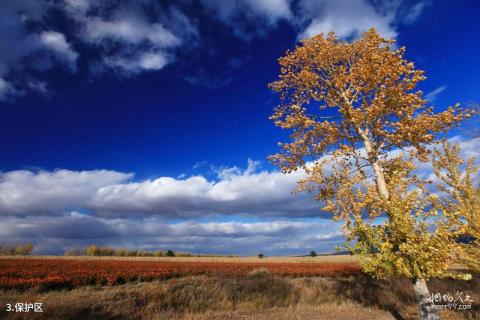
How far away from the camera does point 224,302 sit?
1488 cm

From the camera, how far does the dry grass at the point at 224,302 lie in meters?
11.0

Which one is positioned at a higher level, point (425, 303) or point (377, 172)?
point (377, 172)

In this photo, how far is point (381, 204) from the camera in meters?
10.4

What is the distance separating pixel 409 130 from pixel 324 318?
8.20m

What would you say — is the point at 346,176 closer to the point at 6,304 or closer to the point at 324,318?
the point at 324,318

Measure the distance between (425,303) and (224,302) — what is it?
8.63 meters

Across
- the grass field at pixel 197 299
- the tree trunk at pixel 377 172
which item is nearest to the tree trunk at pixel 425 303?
the grass field at pixel 197 299

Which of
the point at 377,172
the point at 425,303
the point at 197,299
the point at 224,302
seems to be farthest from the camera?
the point at 224,302

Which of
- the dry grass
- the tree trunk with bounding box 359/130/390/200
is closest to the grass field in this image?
the dry grass

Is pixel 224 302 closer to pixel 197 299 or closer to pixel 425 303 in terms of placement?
pixel 197 299

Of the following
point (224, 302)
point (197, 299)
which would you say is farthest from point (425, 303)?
point (197, 299)

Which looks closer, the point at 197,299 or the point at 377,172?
the point at 377,172

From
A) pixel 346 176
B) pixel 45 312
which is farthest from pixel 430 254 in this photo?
pixel 45 312

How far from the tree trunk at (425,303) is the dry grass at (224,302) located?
2947 mm
